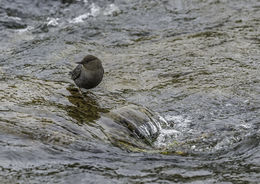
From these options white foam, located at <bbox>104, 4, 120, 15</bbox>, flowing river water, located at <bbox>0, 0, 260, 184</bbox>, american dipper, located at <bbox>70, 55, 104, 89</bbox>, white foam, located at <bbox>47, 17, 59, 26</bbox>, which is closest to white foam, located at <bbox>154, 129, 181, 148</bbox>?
flowing river water, located at <bbox>0, 0, 260, 184</bbox>

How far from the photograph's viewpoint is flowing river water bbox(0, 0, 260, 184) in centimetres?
552

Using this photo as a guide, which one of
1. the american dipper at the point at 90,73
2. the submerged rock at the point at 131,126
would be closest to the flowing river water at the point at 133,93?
the submerged rock at the point at 131,126

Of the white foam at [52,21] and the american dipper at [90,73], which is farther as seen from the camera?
the white foam at [52,21]

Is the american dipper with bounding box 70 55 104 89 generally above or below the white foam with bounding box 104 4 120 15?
below

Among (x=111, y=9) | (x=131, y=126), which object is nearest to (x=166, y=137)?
(x=131, y=126)

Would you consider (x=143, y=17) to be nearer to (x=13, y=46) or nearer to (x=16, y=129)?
(x=13, y=46)

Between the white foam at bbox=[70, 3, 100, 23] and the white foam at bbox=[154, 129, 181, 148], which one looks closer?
the white foam at bbox=[154, 129, 181, 148]

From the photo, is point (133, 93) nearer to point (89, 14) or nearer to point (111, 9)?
point (89, 14)

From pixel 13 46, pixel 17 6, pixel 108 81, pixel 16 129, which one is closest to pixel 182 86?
pixel 108 81

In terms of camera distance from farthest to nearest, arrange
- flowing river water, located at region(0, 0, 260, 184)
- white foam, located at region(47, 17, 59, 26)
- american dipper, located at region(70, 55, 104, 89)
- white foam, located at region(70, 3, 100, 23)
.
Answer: white foam, located at region(70, 3, 100, 23), white foam, located at region(47, 17, 59, 26), american dipper, located at region(70, 55, 104, 89), flowing river water, located at region(0, 0, 260, 184)

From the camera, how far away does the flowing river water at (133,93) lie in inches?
217

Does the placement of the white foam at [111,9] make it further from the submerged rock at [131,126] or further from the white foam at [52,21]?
the submerged rock at [131,126]

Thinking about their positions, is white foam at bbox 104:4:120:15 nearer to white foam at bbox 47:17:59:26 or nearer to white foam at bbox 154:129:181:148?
white foam at bbox 47:17:59:26

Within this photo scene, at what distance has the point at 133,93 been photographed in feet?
26.7
